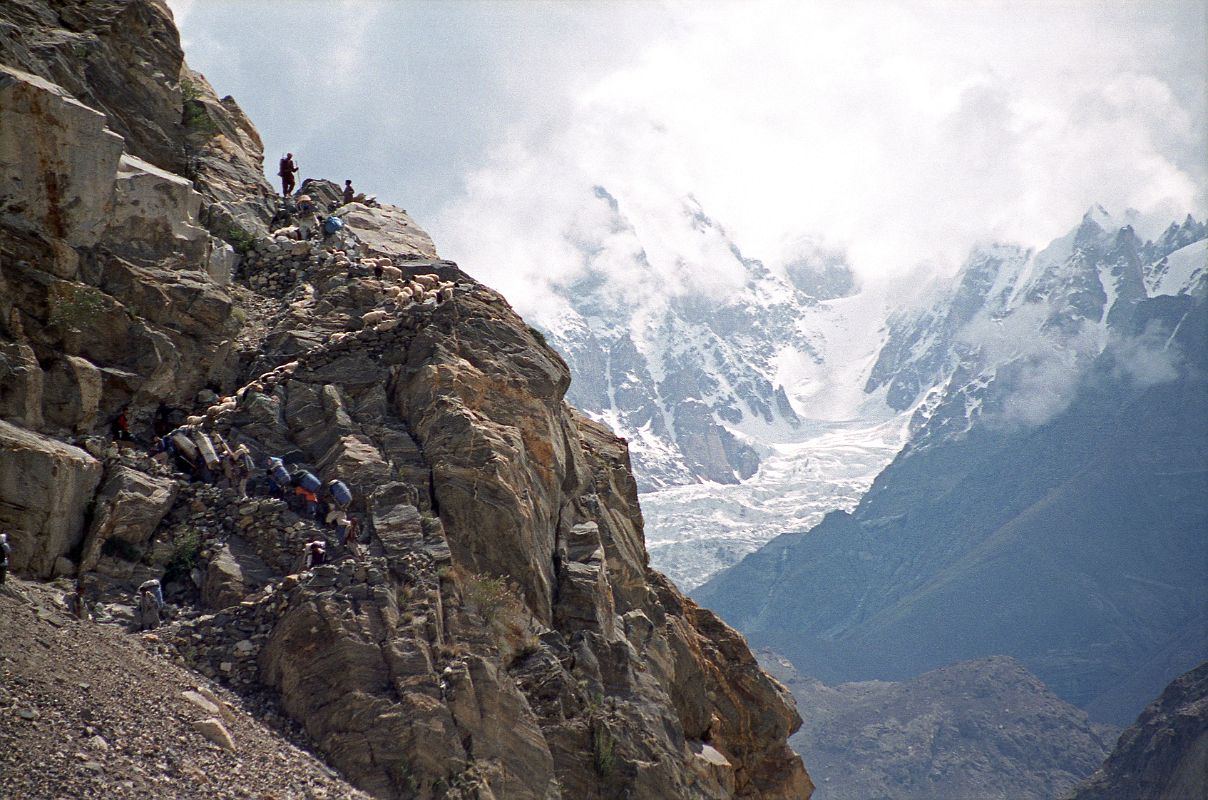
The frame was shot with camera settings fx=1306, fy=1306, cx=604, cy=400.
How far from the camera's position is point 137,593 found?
26.5 m

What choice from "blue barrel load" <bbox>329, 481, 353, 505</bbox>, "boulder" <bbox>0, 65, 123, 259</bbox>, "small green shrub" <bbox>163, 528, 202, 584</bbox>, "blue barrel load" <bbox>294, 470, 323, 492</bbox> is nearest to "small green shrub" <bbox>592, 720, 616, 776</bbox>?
"blue barrel load" <bbox>329, 481, 353, 505</bbox>

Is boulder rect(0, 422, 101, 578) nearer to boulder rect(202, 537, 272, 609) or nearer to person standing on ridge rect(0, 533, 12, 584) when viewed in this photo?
person standing on ridge rect(0, 533, 12, 584)

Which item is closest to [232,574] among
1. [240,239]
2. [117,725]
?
[117,725]

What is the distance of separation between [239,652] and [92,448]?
226 inches

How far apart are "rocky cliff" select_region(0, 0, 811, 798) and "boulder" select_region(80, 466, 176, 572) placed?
0.06 meters

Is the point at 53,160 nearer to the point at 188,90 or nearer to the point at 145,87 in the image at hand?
the point at 145,87

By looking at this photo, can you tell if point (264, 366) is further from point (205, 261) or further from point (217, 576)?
point (217, 576)

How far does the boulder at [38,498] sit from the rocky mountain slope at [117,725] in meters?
0.86

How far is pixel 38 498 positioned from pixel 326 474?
6.30 meters

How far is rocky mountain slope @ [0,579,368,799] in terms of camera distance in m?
19.9

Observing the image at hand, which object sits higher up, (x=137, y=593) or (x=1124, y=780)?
(x=1124, y=780)

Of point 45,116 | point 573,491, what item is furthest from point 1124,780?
point 45,116

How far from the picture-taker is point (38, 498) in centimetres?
2548

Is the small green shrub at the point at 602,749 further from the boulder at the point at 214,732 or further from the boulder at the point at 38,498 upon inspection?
the boulder at the point at 38,498
